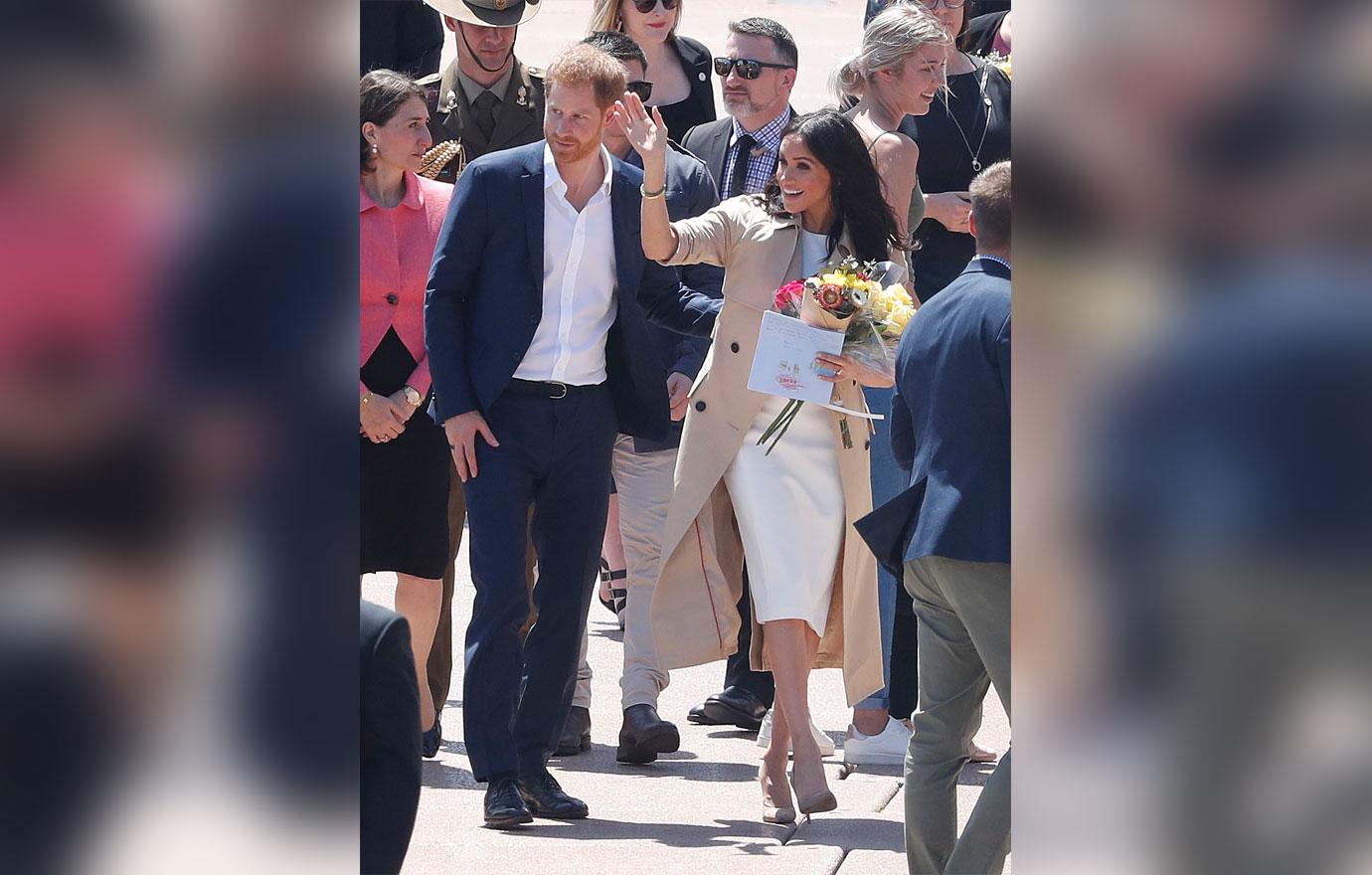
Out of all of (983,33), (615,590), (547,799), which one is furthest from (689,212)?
(983,33)

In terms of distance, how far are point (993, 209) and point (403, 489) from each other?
2.33m

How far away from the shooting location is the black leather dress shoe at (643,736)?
572 centimetres

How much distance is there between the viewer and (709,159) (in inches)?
259

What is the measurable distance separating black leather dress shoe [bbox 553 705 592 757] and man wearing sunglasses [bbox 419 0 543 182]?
1.89m

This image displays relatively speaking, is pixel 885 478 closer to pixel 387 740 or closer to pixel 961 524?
pixel 961 524

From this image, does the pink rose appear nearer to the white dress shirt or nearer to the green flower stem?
the green flower stem

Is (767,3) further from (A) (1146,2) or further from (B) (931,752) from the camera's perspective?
(A) (1146,2)

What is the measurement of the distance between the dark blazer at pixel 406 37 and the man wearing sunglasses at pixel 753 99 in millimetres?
1912

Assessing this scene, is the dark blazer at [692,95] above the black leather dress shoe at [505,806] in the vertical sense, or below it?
above

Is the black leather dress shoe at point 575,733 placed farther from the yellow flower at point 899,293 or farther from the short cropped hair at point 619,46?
the short cropped hair at point 619,46

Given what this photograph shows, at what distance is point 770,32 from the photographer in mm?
6383

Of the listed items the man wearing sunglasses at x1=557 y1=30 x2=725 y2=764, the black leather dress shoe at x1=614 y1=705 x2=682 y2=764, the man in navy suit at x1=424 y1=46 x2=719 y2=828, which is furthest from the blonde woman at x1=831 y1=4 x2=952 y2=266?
the black leather dress shoe at x1=614 y1=705 x2=682 y2=764

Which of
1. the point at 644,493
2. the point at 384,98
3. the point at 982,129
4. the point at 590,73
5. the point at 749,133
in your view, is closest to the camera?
the point at 590,73

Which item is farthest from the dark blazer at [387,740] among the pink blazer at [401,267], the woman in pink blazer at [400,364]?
the pink blazer at [401,267]
